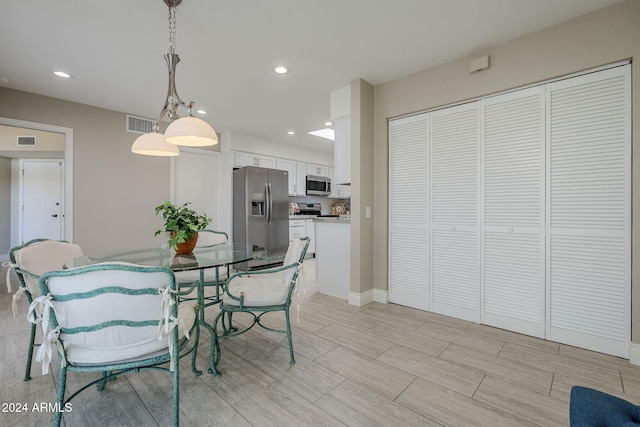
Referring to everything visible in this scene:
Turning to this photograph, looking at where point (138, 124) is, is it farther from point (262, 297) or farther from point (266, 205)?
point (262, 297)

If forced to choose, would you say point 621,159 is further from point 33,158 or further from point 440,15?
point 33,158

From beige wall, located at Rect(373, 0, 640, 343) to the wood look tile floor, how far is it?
79 cm

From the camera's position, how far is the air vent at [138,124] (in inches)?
163

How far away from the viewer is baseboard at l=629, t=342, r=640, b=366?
6.34 feet

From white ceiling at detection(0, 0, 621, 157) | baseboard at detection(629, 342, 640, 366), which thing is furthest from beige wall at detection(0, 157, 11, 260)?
baseboard at detection(629, 342, 640, 366)

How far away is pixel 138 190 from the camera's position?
4.23 m

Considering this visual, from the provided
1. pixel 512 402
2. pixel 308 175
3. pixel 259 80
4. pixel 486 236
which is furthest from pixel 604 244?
pixel 308 175

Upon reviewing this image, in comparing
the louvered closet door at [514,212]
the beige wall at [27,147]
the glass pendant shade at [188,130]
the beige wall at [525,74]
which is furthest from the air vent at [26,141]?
the louvered closet door at [514,212]

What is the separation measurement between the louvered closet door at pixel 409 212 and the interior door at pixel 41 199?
6.50 m

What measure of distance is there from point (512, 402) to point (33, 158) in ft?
26.7

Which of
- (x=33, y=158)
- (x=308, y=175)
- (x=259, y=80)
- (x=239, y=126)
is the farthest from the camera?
(x=308, y=175)

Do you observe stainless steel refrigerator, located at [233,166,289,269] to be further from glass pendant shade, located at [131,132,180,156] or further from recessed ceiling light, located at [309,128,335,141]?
glass pendant shade, located at [131,132,180,156]

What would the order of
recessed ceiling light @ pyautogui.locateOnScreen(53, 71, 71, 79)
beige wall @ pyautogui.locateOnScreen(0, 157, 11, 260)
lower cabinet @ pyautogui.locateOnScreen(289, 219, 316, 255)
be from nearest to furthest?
recessed ceiling light @ pyautogui.locateOnScreen(53, 71, 71, 79), beige wall @ pyautogui.locateOnScreen(0, 157, 11, 260), lower cabinet @ pyautogui.locateOnScreen(289, 219, 316, 255)

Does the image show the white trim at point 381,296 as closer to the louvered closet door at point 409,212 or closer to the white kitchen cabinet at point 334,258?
the louvered closet door at point 409,212
